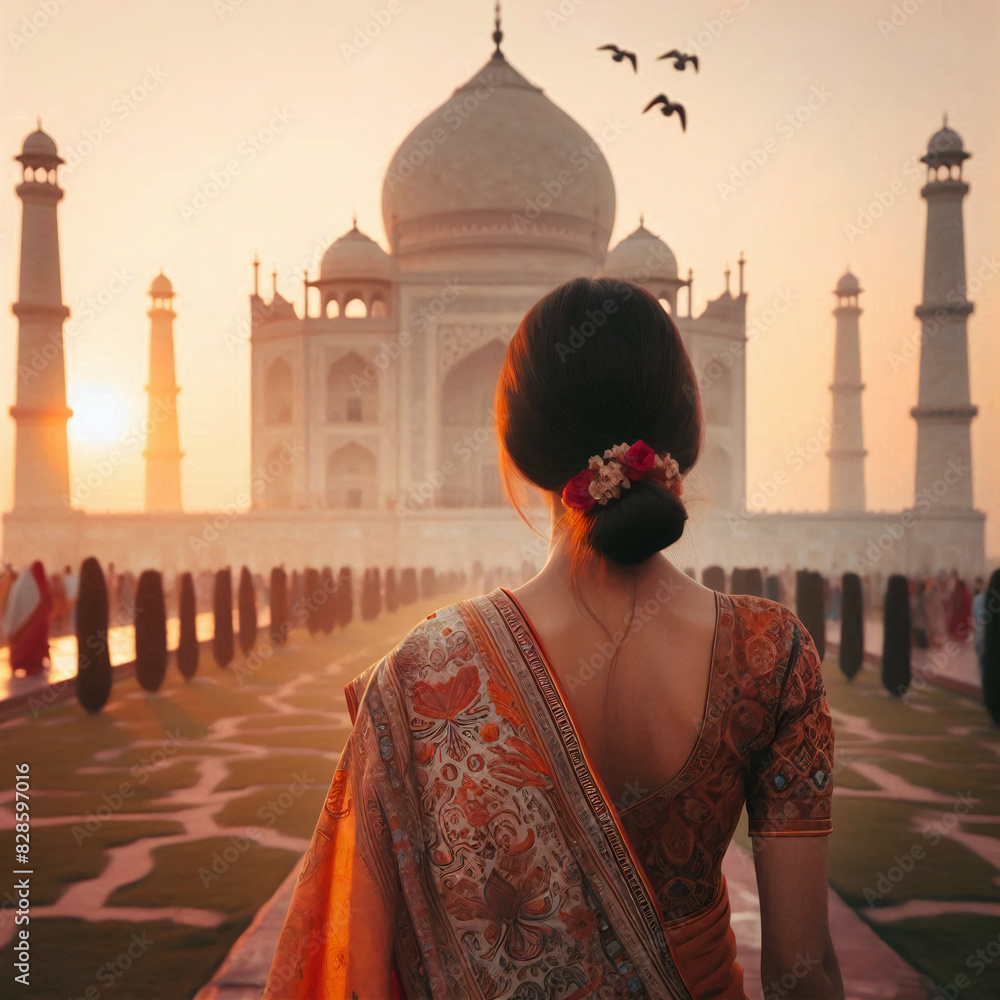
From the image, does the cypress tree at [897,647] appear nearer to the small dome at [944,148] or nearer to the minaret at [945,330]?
the minaret at [945,330]

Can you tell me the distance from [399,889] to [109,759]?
4143mm

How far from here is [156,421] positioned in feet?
67.4

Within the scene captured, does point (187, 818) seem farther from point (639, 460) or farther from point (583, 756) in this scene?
point (639, 460)

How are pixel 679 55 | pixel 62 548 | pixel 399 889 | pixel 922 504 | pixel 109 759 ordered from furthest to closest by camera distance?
1. pixel 922 504
2. pixel 62 548
3. pixel 109 759
4. pixel 679 55
5. pixel 399 889

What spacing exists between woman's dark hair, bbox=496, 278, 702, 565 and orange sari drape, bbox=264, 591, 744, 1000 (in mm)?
152

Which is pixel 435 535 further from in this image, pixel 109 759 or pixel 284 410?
pixel 109 759

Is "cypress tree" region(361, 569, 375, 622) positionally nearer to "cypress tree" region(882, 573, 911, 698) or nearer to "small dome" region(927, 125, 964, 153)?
"cypress tree" region(882, 573, 911, 698)

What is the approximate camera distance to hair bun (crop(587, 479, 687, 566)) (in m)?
0.99

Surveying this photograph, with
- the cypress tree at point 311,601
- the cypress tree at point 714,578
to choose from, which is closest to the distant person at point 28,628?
the cypress tree at point 311,601

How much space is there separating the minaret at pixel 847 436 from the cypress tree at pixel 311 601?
14.2m

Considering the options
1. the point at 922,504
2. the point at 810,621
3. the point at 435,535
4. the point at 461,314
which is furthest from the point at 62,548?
the point at 922,504

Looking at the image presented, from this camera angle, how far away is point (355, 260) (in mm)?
20719

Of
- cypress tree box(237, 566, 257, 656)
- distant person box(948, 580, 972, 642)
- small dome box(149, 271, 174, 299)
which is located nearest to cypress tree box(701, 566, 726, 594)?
distant person box(948, 580, 972, 642)

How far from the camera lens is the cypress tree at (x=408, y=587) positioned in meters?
14.0
